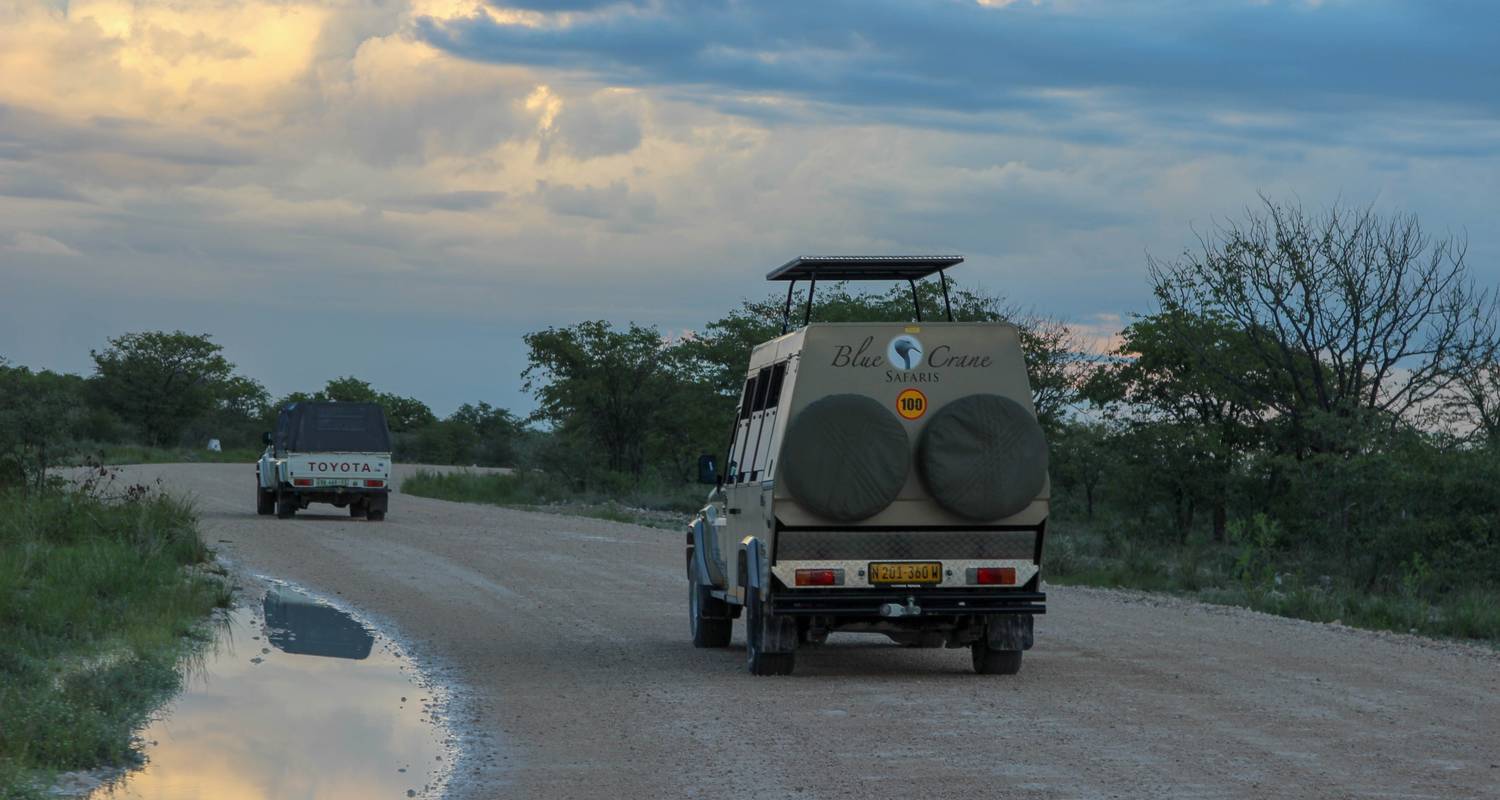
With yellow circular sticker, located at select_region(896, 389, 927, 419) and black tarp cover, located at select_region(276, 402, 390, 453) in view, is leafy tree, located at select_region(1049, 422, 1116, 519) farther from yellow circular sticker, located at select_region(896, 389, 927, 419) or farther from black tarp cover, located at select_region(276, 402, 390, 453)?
yellow circular sticker, located at select_region(896, 389, 927, 419)

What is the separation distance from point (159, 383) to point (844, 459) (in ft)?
365

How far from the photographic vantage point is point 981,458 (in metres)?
12.4

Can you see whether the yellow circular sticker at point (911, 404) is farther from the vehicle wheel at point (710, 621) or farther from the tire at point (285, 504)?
the tire at point (285, 504)

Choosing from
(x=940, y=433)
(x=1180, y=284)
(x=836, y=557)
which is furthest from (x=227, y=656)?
(x=1180, y=284)

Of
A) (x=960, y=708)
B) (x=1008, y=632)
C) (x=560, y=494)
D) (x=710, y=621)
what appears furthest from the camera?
(x=560, y=494)

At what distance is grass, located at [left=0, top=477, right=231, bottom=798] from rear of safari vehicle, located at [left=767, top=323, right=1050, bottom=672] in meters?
4.67

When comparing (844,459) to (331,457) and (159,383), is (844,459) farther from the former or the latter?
(159,383)

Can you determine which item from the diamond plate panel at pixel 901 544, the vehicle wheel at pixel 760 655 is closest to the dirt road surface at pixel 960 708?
the vehicle wheel at pixel 760 655

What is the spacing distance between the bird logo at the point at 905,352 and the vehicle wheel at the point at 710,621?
326cm

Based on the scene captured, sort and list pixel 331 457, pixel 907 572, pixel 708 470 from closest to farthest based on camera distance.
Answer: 1. pixel 907 572
2. pixel 708 470
3. pixel 331 457

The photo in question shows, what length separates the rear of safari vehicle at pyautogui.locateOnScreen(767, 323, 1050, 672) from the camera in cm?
1234

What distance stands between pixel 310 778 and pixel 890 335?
5570 millimetres

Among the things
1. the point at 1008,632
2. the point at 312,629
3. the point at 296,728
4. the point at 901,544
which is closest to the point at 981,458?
the point at 901,544

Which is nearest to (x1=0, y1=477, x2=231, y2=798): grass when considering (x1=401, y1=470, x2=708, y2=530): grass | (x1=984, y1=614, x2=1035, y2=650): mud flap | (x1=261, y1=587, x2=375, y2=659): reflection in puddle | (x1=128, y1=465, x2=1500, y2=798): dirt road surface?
(x1=261, y1=587, x2=375, y2=659): reflection in puddle
